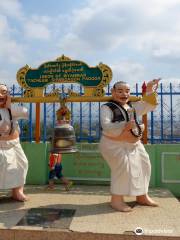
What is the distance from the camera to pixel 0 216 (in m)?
3.80

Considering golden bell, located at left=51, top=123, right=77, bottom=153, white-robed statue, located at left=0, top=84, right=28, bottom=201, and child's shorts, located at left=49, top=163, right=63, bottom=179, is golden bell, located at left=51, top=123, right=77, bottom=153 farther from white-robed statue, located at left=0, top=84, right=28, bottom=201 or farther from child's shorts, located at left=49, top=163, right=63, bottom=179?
child's shorts, located at left=49, top=163, right=63, bottom=179

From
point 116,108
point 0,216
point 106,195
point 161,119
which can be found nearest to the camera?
point 0,216

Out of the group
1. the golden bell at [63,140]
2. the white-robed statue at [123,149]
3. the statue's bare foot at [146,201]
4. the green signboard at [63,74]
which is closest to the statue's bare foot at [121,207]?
the white-robed statue at [123,149]

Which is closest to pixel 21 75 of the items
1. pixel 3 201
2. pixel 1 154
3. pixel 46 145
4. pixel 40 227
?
pixel 46 145

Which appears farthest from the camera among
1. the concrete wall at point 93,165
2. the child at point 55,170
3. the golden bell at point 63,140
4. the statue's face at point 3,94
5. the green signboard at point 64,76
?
the concrete wall at point 93,165

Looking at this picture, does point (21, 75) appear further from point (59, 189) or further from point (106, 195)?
point (106, 195)

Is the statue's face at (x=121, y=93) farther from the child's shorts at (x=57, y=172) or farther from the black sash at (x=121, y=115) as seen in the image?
the child's shorts at (x=57, y=172)

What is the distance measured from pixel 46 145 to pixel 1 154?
5.81 ft

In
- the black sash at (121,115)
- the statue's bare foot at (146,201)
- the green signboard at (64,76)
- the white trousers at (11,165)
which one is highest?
the green signboard at (64,76)

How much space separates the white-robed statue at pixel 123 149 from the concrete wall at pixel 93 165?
5.06 ft

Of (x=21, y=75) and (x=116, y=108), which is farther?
(x=21, y=75)

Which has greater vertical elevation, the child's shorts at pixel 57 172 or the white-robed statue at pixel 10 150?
the white-robed statue at pixel 10 150

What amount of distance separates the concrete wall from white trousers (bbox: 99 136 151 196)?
5.44 ft

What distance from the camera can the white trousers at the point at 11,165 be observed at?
434 centimetres
